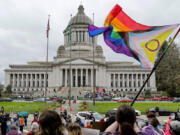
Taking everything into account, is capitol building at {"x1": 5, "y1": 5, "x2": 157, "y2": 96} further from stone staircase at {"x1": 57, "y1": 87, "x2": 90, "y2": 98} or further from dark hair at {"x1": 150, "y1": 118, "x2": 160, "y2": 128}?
dark hair at {"x1": 150, "y1": 118, "x2": 160, "y2": 128}

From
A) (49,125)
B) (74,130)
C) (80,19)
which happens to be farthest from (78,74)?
(49,125)

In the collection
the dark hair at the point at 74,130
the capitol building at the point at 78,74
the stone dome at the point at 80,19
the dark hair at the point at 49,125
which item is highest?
the stone dome at the point at 80,19

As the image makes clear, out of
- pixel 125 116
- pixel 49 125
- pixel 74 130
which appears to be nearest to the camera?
pixel 125 116

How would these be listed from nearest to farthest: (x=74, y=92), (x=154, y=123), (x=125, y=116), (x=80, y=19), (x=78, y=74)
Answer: (x=125, y=116), (x=154, y=123), (x=74, y=92), (x=78, y=74), (x=80, y=19)

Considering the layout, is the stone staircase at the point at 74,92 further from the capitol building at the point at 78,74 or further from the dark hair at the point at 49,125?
the dark hair at the point at 49,125

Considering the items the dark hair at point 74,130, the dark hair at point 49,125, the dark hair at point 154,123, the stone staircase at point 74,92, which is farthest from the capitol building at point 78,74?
the dark hair at point 49,125

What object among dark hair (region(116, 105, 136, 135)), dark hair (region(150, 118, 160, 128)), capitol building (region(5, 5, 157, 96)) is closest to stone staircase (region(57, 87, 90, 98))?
capitol building (region(5, 5, 157, 96))

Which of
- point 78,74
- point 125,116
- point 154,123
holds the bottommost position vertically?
point 154,123

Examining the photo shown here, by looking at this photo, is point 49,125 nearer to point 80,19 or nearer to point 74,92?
point 74,92

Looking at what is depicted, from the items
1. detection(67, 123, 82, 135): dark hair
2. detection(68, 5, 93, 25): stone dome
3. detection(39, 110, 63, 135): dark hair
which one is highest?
detection(68, 5, 93, 25): stone dome

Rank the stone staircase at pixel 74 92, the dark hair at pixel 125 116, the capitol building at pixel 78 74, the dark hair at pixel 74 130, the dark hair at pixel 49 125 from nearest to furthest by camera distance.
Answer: the dark hair at pixel 125 116
the dark hair at pixel 49 125
the dark hair at pixel 74 130
the stone staircase at pixel 74 92
the capitol building at pixel 78 74

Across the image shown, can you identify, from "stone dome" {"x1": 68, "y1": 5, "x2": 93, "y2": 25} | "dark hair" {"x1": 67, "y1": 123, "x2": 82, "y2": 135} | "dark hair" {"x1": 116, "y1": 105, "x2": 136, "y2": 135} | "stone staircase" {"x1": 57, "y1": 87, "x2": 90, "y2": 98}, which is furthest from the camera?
"stone dome" {"x1": 68, "y1": 5, "x2": 93, "y2": 25}

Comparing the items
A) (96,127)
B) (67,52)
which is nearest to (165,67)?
(67,52)

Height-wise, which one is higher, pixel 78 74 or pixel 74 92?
pixel 78 74
